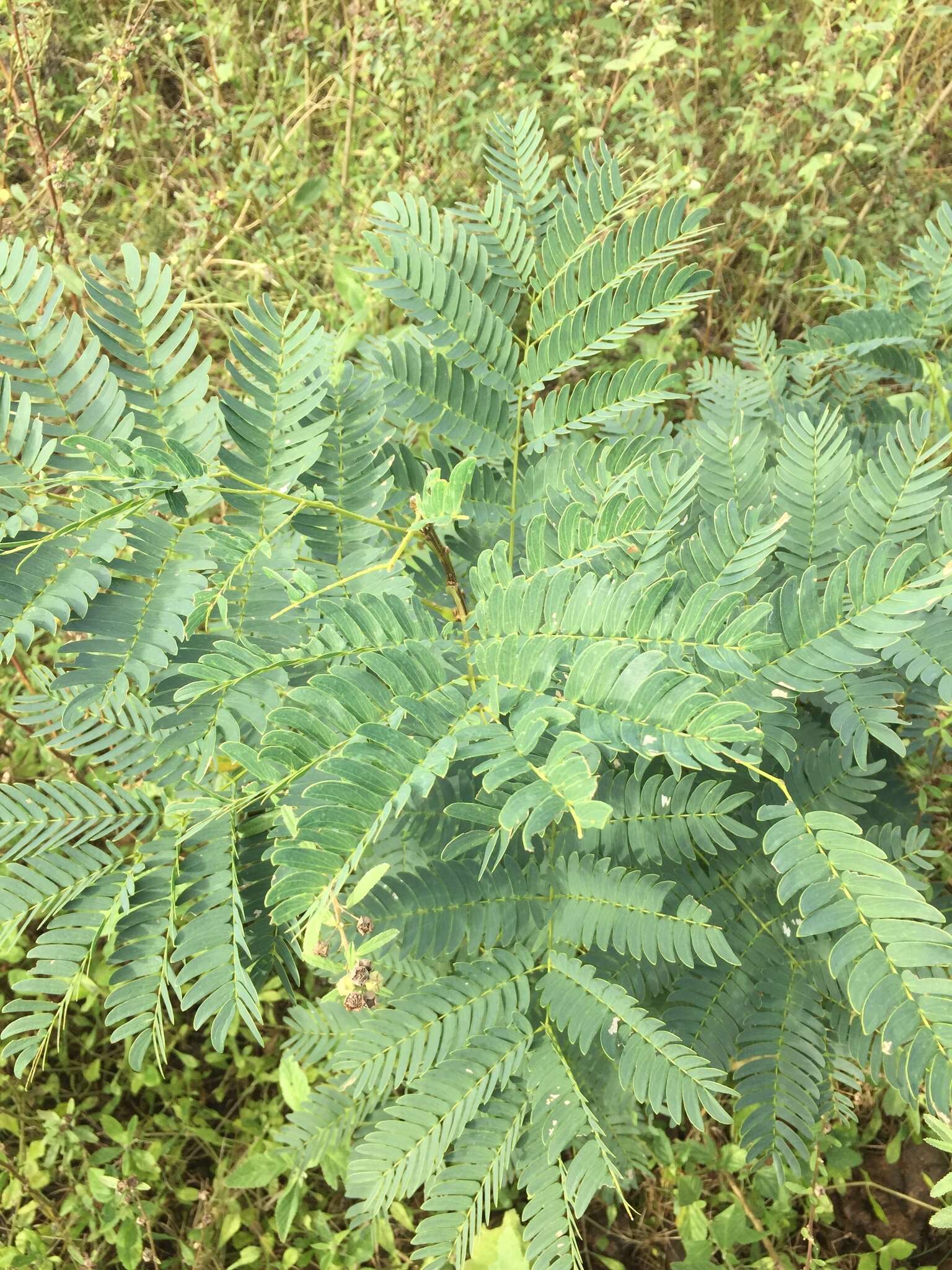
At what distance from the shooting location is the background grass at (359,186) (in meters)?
1.51

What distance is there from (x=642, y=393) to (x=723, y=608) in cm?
37

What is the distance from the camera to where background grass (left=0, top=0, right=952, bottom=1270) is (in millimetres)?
1513

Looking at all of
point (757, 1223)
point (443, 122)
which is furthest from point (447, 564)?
point (443, 122)

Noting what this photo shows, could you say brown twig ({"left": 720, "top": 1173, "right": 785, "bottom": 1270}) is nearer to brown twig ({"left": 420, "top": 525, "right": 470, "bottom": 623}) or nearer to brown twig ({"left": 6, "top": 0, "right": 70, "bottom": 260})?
brown twig ({"left": 420, "top": 525, "right": 470, "bottom": 623})

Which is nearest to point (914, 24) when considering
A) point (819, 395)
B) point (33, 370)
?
point (819, 395)

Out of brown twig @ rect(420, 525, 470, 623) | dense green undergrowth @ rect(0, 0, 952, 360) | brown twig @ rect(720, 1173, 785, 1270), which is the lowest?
brown twig @ rect(720, 1173, 785, 1270)

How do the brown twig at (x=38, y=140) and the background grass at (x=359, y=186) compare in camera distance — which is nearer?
the background grass at (x=359, y=186)

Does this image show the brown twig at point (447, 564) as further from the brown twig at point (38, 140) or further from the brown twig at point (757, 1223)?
the brown twig at point (38, 140)

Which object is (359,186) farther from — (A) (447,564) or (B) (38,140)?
(A) (447,564)

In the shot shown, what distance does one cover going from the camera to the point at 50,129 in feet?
8.45

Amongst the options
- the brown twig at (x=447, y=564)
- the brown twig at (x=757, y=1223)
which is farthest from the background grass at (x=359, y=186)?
the brown twig at (x=447, y=564)

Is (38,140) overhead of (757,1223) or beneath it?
overhead

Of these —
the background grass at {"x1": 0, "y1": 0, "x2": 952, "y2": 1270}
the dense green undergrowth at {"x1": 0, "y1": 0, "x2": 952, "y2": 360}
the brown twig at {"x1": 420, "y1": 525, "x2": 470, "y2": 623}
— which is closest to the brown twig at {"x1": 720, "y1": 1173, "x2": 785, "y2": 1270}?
the background grass at {"x1": 0, "y1": 0, "x2": 952, "y2": 1270}

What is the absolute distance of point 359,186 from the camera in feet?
8.14
